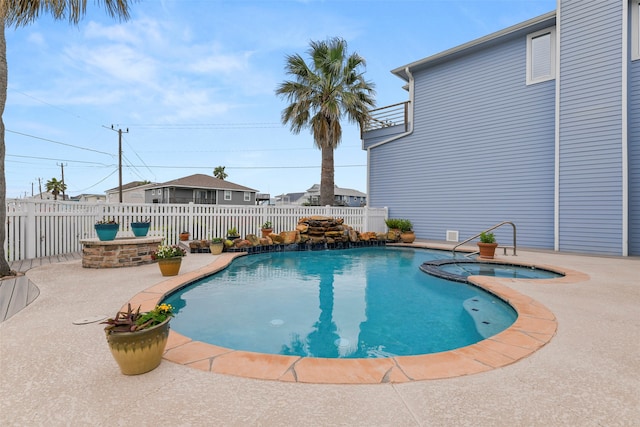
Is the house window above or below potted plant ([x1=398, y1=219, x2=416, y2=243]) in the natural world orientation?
above

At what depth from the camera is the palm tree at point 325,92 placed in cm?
1144

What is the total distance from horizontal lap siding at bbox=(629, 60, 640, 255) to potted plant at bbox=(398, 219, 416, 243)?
5.78 m

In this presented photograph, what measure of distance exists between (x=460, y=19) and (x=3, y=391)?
13352 millimetres

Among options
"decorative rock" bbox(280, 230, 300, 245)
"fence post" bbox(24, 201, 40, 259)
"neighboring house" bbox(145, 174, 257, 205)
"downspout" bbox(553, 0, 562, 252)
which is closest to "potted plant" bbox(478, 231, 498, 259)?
"downspout" bbox(553, 0, 562, 252)

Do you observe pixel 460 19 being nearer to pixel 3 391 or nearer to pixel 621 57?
pixel 621 57

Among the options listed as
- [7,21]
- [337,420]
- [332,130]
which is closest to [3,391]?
[337,420]

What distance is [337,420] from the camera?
1.54 m

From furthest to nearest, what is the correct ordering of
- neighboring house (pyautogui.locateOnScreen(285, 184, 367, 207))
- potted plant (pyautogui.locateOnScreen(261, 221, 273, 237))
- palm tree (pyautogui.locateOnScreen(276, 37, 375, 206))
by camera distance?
neighboring house (pyautogui.locateOnScreen(285, 184, 367, 207)), palm tree (pyautogui.locateOnScreen(276, 37, 375, 206)), potted plant (pyautogui.locateOnScreen(261, 221, 273, 237))

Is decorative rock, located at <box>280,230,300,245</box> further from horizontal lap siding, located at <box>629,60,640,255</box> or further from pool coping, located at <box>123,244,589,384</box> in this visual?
horizontal lap siding, located at <box>629,60,640,255</box>

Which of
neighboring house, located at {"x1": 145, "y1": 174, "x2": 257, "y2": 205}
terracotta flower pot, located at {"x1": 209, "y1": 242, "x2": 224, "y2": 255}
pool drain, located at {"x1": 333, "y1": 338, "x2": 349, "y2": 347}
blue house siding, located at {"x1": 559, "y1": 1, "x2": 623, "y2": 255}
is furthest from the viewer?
neighboring house, located at {"x1": 145, "y1": 174, "x2": 257, "y2": 205}

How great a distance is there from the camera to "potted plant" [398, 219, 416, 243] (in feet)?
36.5

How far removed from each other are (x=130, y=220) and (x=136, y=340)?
732cm

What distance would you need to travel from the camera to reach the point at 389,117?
513 inches

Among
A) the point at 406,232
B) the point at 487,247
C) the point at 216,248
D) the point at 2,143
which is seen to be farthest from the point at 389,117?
the point at 2,143
